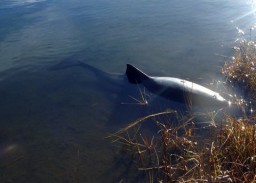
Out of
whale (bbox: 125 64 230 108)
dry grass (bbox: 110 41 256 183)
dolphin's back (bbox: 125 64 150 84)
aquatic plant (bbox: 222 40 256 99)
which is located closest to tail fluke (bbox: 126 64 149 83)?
dolphin's back (bbox: 125 64 150 84)

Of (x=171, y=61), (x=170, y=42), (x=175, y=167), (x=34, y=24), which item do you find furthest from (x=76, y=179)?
(x=34, y=24)

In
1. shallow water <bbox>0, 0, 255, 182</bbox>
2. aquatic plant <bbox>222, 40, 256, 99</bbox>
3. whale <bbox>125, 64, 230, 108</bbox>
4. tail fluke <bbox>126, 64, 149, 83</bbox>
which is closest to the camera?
shallow water <bbox>0, 0, 255, 182</bbox>

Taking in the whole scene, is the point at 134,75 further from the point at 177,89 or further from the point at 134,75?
the point at 177,89

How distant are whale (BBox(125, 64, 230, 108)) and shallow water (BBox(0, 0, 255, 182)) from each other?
30 cm

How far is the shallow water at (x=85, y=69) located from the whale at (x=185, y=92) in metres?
0.30

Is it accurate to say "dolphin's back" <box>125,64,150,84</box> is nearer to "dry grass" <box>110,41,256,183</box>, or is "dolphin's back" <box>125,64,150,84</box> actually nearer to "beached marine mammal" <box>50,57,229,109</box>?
"beached marine mammal" <box>50,57,229,109</box>

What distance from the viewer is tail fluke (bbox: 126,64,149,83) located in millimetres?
8148

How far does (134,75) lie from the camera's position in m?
8.34

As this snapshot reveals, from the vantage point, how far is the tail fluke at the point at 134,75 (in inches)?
321

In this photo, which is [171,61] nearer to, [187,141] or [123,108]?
[123,108]

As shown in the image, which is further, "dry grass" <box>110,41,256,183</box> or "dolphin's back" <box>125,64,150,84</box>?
"dolphin's back" <box>125,64,150,84</box>

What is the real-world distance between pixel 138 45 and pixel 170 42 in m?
1.03

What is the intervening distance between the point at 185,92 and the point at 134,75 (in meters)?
1.60

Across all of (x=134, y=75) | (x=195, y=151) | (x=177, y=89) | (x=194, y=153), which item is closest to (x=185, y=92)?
(x=177, y=89)
